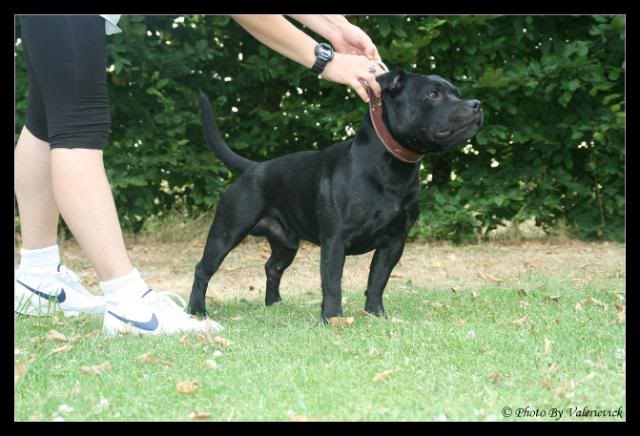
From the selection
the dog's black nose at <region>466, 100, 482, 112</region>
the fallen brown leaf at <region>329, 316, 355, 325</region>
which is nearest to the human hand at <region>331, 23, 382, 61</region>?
the dog's black nose at <region>466, 100, 482, 112</region>

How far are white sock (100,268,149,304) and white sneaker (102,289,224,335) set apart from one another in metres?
0.02

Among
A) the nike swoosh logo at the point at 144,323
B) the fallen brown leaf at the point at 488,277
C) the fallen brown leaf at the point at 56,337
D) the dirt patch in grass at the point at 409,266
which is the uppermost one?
the nike swoosh logo at the point at 144,323

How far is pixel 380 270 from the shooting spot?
386cm

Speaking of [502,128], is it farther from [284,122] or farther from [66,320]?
[66,320]

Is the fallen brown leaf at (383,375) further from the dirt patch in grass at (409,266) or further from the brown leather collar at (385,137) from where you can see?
the dirt patch in grass at (409,266)

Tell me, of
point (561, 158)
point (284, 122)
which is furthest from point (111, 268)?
point (561, 158)

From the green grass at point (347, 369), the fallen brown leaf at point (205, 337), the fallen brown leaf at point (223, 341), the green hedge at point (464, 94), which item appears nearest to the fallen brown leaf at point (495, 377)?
the green grass at point (347, 369)

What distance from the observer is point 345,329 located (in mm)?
3430

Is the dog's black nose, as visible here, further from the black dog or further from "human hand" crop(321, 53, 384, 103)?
"human hand" crop(321, 53, 384, 103)

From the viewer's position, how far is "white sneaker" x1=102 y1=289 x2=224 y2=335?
3363mm

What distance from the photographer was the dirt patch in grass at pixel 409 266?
5.25 m

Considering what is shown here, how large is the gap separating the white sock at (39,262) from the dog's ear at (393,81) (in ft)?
6.05

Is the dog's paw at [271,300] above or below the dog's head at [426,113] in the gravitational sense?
below

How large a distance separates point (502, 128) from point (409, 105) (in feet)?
10.3
